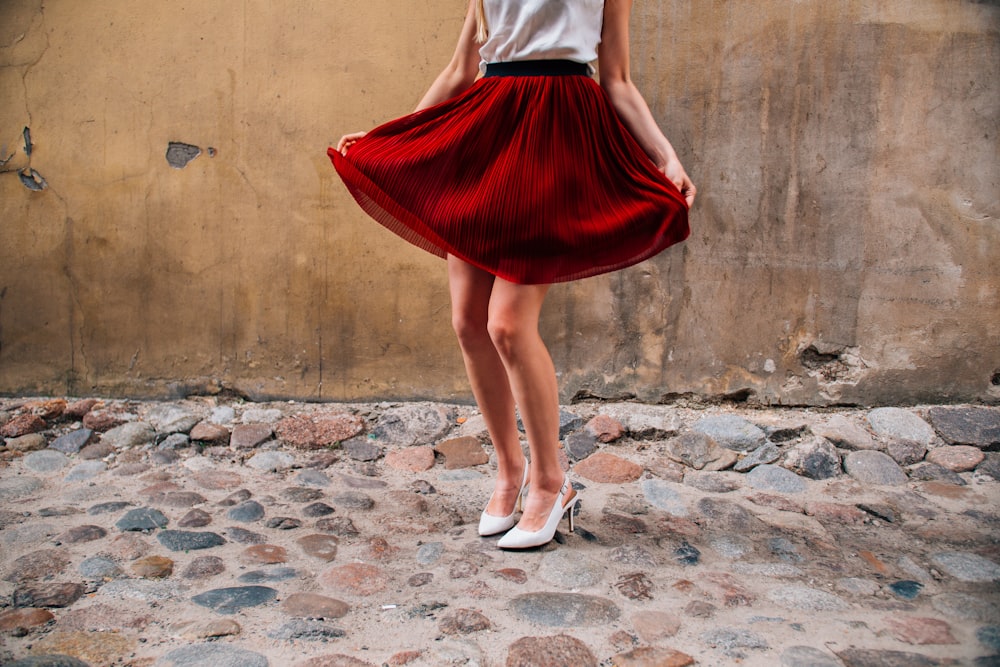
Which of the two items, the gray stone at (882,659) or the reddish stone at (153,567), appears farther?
the reddish stone at (153,567)

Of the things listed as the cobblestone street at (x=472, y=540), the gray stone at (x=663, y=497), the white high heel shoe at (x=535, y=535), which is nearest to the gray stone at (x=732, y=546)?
the cobblestone street at (x=472, y=540)

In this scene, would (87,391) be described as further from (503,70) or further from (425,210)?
(503,70)

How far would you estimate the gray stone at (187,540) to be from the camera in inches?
91.7

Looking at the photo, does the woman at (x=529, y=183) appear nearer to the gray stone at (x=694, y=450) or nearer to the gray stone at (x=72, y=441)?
the gray stone at (x=694, y=450)

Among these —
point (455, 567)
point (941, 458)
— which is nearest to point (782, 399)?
point (941, 458)

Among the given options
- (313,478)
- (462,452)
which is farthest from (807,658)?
(313,478)

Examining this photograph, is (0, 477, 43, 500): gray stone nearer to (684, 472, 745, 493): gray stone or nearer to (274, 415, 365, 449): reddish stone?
(274, 415, 365, 449): reddish stone

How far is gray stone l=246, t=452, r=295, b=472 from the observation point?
3133 millimetres

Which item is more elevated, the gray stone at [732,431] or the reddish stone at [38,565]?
the gray stone at [732,431]

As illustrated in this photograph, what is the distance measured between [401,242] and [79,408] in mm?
1566

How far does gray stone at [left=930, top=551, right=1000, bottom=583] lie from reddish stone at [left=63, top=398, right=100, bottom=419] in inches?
128

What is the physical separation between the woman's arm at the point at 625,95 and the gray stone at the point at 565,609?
113 cm

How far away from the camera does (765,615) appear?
1.90 m

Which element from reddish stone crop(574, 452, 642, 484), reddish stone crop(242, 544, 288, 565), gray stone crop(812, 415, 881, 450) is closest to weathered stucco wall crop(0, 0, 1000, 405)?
gray stone crop(812, 415, 881, 450)
